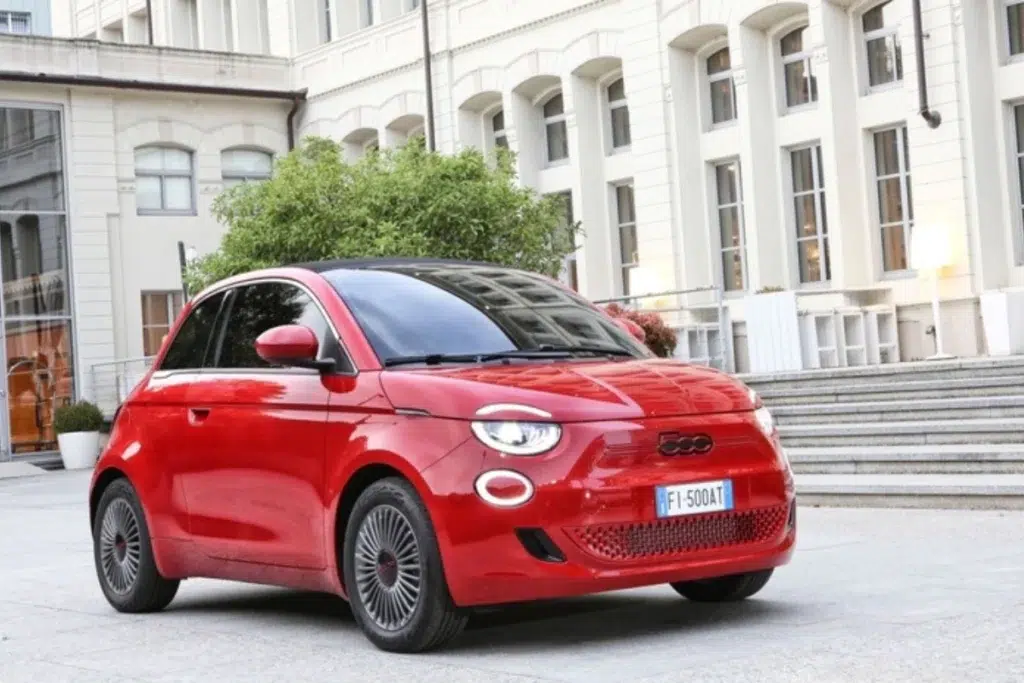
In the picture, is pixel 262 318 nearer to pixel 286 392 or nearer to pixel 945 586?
pixel 286 392

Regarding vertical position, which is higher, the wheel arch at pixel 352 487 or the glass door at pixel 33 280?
the glass door at pixel 33 280

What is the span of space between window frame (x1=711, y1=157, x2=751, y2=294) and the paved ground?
1862 centimetres

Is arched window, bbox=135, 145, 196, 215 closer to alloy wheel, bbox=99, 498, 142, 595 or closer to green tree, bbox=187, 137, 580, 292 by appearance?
green tree, bbox=187, 137, 580, 292

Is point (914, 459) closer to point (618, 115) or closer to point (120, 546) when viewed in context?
point (120, 546)

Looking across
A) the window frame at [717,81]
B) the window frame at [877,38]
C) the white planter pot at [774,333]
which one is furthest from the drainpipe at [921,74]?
the window frame at [717,81]

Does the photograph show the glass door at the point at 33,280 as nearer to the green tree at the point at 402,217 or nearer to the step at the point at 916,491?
the green tree at the point at 402,217

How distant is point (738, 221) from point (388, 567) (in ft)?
75.4

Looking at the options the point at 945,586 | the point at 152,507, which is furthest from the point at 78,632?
the point at 945,586

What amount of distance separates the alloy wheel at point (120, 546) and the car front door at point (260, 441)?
0.69 m

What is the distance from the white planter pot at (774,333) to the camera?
24.5 meters

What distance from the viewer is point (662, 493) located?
737 centimetres

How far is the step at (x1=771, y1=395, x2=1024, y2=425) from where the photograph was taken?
16.5 m

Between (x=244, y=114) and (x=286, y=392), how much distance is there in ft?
105

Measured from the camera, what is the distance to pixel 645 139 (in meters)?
30.9
